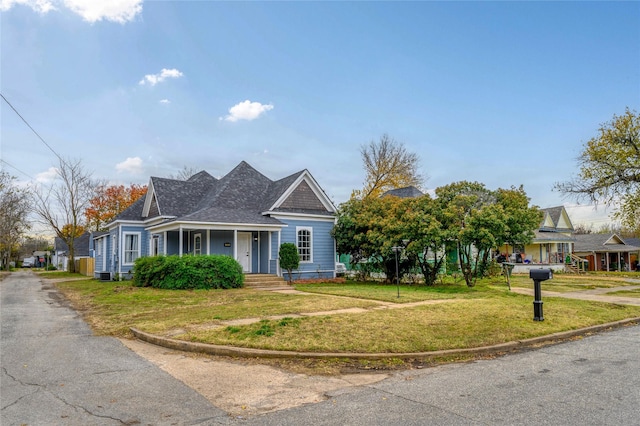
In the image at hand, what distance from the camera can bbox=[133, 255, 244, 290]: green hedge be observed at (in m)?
16.9

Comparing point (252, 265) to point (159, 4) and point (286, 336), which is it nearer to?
point (159, 4)

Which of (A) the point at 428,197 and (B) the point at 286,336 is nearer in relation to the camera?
(B) the point at 286,336

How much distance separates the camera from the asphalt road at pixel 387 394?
4133mm

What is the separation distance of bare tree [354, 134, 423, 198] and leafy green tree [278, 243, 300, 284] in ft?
74.8

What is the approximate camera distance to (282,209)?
73.2 ft

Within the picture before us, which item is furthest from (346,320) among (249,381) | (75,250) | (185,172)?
(75,250)

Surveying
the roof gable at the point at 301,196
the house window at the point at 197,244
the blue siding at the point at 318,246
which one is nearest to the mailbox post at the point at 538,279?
the blue siding at the point at 318,246

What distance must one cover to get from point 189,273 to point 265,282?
12.3 feet

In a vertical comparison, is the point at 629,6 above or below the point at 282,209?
above

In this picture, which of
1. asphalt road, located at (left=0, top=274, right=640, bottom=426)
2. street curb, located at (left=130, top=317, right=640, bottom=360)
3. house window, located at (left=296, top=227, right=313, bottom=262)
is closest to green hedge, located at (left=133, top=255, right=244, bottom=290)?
house window, located at (left=296, top=227, right=313, bottom=262)

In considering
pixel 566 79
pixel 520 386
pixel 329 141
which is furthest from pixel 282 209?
pixel 520 386

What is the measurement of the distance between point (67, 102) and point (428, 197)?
15455mm

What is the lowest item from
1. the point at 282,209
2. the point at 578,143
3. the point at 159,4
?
the point at 282,209

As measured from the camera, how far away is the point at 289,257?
65.9 feet
